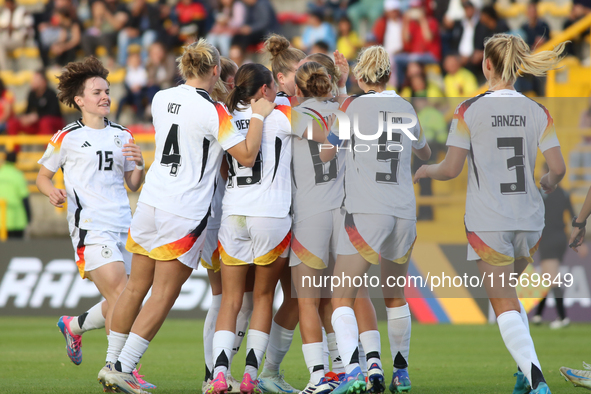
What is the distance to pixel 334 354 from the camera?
5699 millimetres

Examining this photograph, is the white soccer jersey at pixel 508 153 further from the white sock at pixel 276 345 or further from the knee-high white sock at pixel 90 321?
the knee-high white sock at pixel 90 321

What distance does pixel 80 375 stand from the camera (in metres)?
6.36

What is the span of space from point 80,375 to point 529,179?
158 inches

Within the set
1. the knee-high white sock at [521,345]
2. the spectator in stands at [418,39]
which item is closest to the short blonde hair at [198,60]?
the knee-high white sock at [521,345]

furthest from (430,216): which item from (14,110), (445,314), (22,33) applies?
(22,33)

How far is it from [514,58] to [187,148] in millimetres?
2247

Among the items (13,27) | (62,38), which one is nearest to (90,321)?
(62,38)

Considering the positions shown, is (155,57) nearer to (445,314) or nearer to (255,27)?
(255,27)

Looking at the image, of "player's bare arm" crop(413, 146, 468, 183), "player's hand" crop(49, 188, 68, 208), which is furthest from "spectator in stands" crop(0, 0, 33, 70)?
"player's bare arm" crop(413, 146, 468, 183)

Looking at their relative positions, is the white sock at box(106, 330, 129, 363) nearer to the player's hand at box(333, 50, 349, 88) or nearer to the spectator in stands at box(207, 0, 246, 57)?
the player's hand at box(333, 50, 349, 88)

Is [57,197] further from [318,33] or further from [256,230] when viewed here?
[318,33]

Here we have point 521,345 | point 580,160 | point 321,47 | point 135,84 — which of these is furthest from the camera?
point 135,84

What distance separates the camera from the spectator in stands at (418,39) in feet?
49.5

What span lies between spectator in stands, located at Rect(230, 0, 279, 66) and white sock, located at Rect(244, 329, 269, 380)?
11.4m
